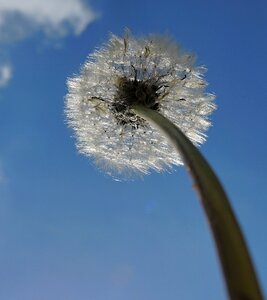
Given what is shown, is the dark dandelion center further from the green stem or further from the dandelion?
the green stem

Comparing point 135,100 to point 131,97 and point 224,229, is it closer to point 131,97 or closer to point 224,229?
point 131,97

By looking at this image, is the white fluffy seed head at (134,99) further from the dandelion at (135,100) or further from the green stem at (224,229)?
the green stem at (224,229)

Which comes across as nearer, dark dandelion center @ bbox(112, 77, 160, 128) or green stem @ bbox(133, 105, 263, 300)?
green stem @ bbox(133, 105, 263, 300)

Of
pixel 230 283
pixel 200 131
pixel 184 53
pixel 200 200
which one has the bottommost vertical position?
pixel 230 283

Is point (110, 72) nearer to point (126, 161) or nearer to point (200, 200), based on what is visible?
point (126, 161)

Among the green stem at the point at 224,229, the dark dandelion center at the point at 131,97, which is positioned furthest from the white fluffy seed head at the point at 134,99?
the green stem at the point at 224,229

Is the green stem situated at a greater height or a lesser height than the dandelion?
lesser

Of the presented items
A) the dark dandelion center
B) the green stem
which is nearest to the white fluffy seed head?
the dark dandelion center

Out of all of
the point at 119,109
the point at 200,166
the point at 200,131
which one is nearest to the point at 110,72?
the point at 119,109
